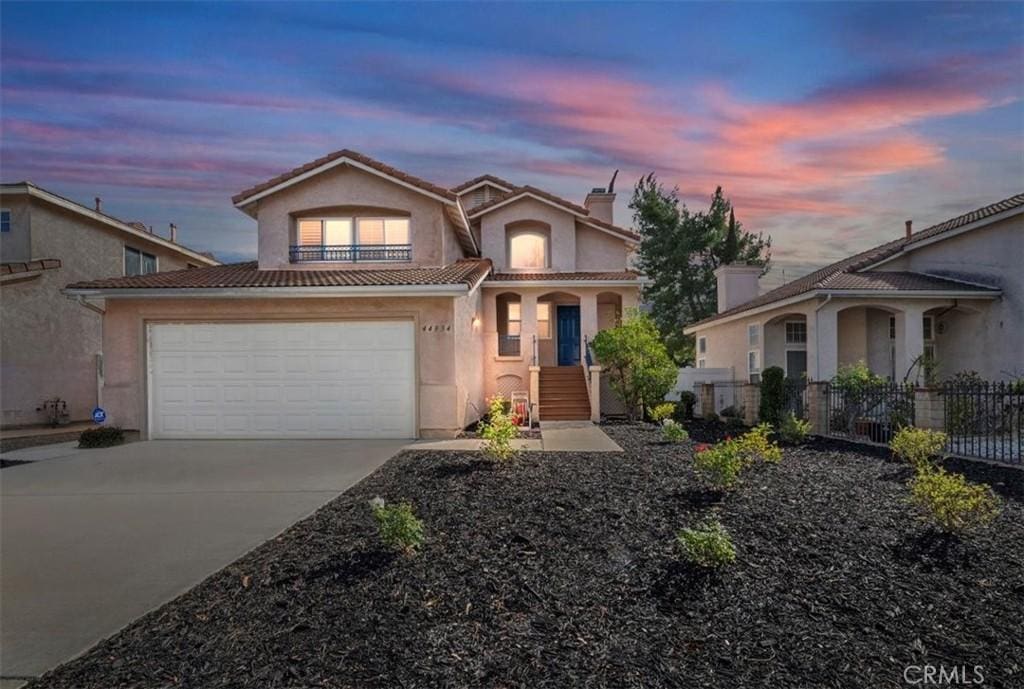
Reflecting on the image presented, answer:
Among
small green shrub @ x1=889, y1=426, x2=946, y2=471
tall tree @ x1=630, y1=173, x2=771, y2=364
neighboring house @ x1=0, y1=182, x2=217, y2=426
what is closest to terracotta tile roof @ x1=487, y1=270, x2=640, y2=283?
small green shrub @ x1=889, y1=426, x2=946, y2=471

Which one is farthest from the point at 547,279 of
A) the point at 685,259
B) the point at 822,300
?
the point at 685,259

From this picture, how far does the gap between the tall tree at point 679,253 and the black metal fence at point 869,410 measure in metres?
22.3

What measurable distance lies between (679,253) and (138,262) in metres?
27.8

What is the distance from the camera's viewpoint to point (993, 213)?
595 inches

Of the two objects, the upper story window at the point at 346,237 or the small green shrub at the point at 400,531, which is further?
the upper story window at the point at 346,237

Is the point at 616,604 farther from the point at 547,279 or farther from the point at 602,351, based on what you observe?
the point at 547,279

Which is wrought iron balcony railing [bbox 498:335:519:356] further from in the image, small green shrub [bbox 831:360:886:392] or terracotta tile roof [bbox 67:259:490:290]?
small green shrub [bbox 831:360:886:392]

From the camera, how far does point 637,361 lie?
54.2 feet

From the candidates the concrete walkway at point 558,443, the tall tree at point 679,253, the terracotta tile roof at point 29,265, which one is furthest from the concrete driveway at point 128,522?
the tall tree at point 679,253

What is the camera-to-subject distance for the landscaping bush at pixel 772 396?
14.4 meters

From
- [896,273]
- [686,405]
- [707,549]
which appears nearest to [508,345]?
[686,405]

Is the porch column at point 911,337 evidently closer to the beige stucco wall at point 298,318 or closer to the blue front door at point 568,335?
the blue front door at point 568,335

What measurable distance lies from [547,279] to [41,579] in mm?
15910

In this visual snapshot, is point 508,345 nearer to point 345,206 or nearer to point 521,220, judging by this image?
point 521,220
